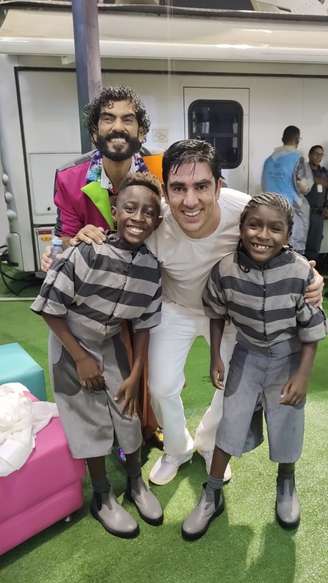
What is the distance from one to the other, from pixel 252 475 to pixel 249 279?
3.55ft

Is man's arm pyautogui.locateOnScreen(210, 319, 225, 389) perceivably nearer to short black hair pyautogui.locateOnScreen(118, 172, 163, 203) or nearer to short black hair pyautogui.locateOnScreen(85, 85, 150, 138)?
short black hair pyautogui.locateOnScreen(118, 172, 163, 203)

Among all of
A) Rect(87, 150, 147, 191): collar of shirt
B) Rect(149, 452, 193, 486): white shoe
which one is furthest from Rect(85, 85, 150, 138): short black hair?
Rect(149, 452, 193, 486): white shoe

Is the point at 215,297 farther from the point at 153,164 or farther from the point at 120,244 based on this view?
the point at 153,164

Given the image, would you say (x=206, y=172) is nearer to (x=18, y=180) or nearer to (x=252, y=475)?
(x=252, y=475)

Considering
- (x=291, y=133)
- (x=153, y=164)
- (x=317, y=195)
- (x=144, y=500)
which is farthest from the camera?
(x=317, y=195)

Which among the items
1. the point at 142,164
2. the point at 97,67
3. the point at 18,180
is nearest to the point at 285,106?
the point at 97,67

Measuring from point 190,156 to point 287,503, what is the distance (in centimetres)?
150

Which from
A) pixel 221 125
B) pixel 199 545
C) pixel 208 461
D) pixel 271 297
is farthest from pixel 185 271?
pixel 221 125

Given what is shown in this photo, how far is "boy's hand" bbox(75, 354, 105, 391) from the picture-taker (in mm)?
1811

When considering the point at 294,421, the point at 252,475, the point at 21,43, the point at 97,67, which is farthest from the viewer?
the point at 21,43

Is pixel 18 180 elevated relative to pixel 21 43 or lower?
lower

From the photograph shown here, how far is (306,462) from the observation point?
2.37m

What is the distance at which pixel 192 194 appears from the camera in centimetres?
174

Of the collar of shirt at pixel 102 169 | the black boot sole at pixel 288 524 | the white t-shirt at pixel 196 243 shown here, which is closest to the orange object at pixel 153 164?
the collar of shirt at pixel 102 169
